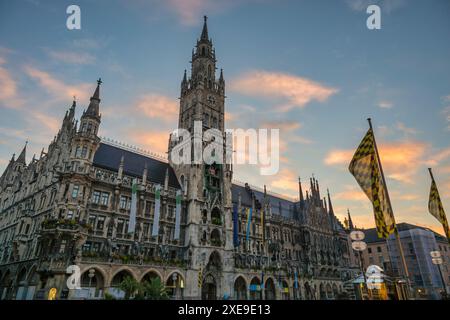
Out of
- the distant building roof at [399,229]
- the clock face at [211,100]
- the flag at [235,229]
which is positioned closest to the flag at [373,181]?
the flag at [235,229]

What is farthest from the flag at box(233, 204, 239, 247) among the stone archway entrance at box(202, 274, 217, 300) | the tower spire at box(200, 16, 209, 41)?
the tower spire at box(200, 16, 209, 41)

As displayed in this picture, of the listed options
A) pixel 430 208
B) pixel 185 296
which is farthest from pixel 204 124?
pixel 430 208

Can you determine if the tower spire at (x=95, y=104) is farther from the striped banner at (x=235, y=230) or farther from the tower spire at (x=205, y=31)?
the tower spire at (x=205, y=31)

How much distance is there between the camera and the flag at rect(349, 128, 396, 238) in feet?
Result: 50.0

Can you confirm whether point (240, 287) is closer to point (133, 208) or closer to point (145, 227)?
point (145, 227)

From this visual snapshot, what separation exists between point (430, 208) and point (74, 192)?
39612mm

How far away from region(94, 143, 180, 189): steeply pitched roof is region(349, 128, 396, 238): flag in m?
37.1

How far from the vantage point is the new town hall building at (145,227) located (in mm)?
34625

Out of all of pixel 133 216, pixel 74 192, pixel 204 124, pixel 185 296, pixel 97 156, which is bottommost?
pixel 185 296

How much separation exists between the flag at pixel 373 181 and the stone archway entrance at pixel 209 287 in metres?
35.2

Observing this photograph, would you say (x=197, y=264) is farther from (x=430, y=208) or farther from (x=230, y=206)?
(x=430, y=208)

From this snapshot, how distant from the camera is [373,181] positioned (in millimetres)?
15727
